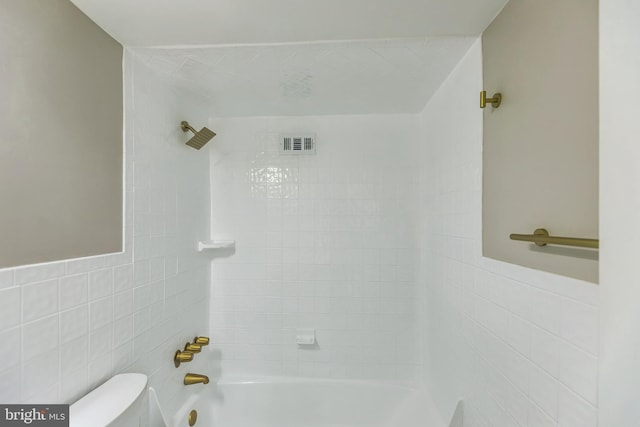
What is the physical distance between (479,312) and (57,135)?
161cm

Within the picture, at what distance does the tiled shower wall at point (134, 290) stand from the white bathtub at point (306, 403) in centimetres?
33

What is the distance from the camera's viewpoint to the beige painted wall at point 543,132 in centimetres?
71

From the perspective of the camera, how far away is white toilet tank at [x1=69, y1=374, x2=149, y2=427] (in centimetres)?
93

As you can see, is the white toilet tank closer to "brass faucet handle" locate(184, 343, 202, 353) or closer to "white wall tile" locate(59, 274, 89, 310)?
"white wall tile" locate(59, 274, 89, 310)

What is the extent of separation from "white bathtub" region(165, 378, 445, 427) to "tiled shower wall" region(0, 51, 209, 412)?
1.09 ft

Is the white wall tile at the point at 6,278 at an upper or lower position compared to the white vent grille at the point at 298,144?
lower

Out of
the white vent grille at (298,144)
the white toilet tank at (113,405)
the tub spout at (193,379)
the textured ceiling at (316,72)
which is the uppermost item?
the textured ceiling at (316,72)

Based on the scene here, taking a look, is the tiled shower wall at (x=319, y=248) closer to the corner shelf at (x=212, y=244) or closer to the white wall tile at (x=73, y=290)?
the corner shelf at (x=212, y=244)

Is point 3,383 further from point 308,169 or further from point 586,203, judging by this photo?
point 308,169

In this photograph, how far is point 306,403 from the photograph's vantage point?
2.11 metres

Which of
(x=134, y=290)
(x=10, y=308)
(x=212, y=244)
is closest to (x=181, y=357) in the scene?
(x=134, y=290)

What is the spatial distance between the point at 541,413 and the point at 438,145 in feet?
4.29

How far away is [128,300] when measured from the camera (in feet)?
4.35

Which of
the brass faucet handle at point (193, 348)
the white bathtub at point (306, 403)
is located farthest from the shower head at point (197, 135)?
the white bathtub at point (306, 403)
